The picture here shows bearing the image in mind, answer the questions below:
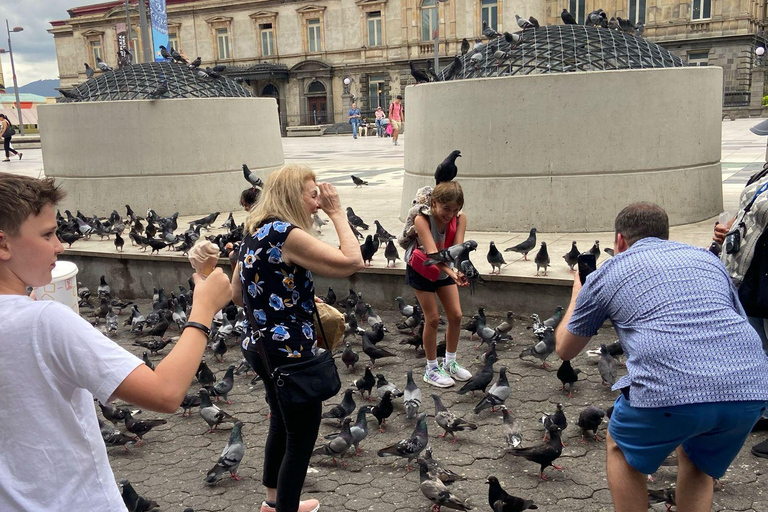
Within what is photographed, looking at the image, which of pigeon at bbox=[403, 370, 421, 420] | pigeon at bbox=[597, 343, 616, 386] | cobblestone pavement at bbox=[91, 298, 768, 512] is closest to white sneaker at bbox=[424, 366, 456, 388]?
cobblestone pavement at bbox=[91, 298, 768, 512]

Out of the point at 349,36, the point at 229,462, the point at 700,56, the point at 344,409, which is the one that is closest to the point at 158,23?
the point at 344,409

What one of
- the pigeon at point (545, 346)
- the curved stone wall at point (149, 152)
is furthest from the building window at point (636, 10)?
the pigeon at point (545, 346)

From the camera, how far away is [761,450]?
15.7 ft

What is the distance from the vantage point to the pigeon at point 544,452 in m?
4.70

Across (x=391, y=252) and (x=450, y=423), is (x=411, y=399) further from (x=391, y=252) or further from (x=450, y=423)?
(x=391, y=252)

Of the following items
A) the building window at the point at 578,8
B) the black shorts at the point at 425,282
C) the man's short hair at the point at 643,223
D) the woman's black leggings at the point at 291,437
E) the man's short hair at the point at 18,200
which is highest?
the building window at the point at 578,8

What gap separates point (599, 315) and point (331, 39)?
60.4 m

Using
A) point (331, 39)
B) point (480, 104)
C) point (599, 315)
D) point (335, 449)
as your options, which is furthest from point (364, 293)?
point (331, 39)

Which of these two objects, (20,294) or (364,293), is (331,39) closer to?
(364,293)

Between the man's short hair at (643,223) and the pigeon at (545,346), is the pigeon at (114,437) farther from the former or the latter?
the man's short hair at (643,223)

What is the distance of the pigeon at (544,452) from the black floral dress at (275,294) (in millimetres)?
1944

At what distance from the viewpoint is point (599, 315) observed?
10.4ft

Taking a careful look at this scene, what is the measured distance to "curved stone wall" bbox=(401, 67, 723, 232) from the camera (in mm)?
9844

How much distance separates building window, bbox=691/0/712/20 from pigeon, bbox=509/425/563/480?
2009 inches
